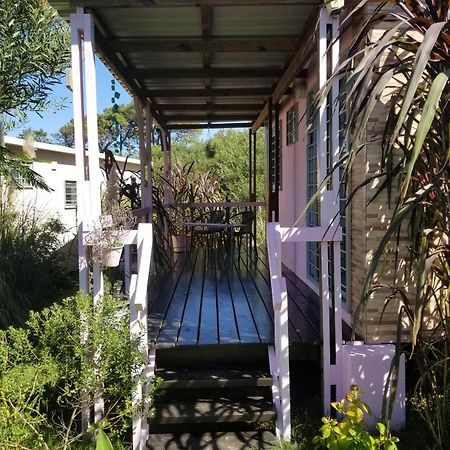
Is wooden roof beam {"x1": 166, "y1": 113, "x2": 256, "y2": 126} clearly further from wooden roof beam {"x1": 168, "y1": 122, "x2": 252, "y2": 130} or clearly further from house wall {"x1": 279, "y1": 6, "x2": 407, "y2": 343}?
house wall {"x1": 279, "y1": 6, "x2": 407, "y2": 343}

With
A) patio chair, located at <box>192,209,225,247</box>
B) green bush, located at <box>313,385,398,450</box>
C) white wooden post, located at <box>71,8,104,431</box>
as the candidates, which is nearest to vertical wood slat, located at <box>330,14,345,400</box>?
green bush, located at <box>313,385,398,450</box>

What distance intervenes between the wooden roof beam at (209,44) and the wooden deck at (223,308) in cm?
229

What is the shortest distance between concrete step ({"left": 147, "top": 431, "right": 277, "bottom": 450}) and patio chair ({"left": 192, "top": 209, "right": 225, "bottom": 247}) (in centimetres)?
612

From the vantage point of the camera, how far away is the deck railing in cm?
331

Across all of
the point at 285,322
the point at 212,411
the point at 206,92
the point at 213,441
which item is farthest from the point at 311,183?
the point at 213,441

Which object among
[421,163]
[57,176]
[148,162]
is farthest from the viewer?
[57,176]

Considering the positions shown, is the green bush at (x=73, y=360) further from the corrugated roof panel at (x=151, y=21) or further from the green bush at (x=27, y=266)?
the green bush at (x=27, y=266)

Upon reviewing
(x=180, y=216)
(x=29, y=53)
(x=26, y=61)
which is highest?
(x=29, y=53)

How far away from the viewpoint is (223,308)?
4.92 metres

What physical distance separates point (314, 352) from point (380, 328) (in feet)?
1.68

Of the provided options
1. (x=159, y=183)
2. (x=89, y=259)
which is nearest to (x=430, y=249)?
(x=89, y=259)

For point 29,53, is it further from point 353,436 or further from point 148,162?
point 353,436

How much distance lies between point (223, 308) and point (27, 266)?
2635mm

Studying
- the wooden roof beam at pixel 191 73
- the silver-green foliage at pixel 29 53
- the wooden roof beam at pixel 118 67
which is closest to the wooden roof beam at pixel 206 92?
the wooden roof beam at pixel 118 67
